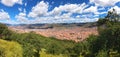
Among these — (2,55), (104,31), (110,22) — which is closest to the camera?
(2,55)

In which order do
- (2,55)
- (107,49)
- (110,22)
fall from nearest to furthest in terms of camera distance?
(2,55)
(107,49)
(110,22)

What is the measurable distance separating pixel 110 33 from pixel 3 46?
68.4 feet

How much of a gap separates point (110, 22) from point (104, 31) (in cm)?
432

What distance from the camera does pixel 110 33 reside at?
45312 millimetres

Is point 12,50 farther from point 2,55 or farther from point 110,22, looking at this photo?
point 110,22

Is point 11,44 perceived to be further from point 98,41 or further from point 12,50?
point 98,41

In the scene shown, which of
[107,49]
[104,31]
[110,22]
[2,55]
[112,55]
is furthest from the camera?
[110,22]

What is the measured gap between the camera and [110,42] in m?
45.2

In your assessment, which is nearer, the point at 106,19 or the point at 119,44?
the point at 119,44

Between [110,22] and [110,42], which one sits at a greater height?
[110,22]

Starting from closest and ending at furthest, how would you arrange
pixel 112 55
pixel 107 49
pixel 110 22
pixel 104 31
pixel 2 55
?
1. pixel 112 55
2. pixel 2 55
3. pixel 107 49
4. pixel 104 31
5. pixel 110 22

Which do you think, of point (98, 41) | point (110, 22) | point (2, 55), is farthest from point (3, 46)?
point (110, 22)

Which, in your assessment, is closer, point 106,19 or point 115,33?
point 115,33

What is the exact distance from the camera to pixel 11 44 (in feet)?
145
